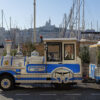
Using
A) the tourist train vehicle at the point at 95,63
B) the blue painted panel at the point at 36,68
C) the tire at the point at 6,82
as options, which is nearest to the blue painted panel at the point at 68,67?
the blue painted panel at the point at 36,68

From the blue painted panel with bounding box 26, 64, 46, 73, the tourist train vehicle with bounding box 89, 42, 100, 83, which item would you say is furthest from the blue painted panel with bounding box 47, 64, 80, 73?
the tourist train vehicle with bounding box 89, 42, 100, 83

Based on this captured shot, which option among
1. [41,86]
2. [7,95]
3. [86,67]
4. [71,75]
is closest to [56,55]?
[71,75]

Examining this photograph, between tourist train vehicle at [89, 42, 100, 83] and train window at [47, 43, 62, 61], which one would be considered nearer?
train window at [47, 43, 62, 61]

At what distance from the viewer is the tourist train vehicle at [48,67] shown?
9.57 m

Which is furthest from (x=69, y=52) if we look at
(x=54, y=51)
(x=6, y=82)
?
(x=6, y=82)

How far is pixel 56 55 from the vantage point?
32.3 feet

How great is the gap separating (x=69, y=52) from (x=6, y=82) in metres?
3.56

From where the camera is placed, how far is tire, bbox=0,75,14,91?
384 inches

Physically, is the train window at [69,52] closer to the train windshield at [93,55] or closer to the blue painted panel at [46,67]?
the blue painted panel at [46,67]

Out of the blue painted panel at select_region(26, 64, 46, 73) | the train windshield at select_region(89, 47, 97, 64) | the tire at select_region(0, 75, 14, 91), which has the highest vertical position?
the train windshield at select_region(89, 47, 97, 64)

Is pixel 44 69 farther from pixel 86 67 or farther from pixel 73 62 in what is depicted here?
pixel 86 67

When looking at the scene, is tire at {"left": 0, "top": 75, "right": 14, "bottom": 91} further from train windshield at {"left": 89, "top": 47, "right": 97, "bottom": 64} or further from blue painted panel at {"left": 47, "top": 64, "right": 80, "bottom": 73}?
train windshield at {"left": 89, "top": 47, "right": 97, "bottom": 64}

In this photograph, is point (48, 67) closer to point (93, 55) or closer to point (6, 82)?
point (6, 82)

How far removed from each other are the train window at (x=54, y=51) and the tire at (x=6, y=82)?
222 cm
